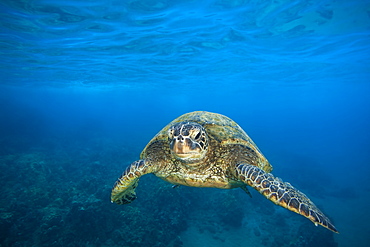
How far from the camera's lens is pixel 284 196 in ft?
10.1

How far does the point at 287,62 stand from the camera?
23391 millimetres

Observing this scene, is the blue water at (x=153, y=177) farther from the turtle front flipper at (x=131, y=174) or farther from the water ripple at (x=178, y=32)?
the turtle front flipper at (x=131, y=174)

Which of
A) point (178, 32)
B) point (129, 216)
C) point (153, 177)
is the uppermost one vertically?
point (178, 32)

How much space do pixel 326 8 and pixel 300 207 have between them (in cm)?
1325

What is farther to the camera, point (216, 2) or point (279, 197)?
point (216, 2)

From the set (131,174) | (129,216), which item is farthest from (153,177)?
(131,174)

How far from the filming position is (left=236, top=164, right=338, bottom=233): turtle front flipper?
2792mm

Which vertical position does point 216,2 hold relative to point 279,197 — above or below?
above

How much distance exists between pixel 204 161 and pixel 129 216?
7272mm

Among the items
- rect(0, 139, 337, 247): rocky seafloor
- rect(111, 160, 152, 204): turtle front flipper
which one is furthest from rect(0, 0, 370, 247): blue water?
rect(111, 160, 152, 204): turtle front flipper

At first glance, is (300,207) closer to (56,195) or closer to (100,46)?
(56,195)

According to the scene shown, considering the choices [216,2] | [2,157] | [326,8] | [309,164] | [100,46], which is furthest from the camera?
[309,164]

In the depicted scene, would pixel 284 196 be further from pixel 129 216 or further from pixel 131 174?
pixel 129 216

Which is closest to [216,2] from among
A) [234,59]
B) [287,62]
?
[234,59]
